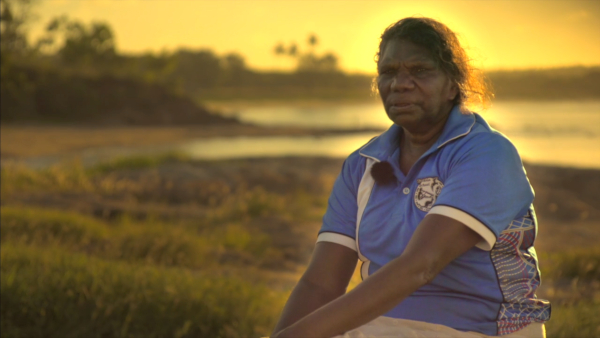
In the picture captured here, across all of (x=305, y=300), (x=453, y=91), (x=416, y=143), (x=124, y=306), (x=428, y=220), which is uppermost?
(x=453, y=91)

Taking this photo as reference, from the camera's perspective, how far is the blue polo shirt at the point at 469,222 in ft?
6.11

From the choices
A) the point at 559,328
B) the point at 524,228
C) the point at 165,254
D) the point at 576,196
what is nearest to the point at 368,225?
the point at 524,228

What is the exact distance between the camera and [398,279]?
1.84m

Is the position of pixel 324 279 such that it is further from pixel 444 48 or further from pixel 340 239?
pixel 444 48

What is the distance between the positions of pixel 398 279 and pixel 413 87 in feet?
2.10

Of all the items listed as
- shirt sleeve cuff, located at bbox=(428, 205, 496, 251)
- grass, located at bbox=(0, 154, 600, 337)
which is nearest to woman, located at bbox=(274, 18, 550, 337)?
shirt sleeve cuff, located at bbox=(428, 205, 496, 251)

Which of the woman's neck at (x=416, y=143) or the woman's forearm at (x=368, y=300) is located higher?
the woman's neck at (x=416, y=143)

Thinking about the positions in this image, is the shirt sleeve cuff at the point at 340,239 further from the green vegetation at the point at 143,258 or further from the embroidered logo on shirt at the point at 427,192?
the green vegetation at the point at 143,258

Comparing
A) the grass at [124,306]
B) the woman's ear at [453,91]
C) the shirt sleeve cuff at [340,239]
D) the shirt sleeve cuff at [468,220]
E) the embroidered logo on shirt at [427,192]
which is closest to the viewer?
the shirt sleeve cuff at [468,220]

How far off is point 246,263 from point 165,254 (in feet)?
3.75

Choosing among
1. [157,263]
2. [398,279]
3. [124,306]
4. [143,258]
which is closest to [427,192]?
[398,279]

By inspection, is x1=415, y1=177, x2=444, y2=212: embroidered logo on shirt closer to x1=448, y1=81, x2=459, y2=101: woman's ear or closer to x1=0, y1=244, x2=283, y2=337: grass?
x1=448, y1=81, x2=459, y2=101: woman's ear

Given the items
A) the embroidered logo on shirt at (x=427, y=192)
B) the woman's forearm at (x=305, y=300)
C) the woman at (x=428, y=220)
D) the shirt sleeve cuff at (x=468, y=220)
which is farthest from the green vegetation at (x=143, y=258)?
the shirt sleeve cuff at (x=468, y=220)

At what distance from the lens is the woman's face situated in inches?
83.4
